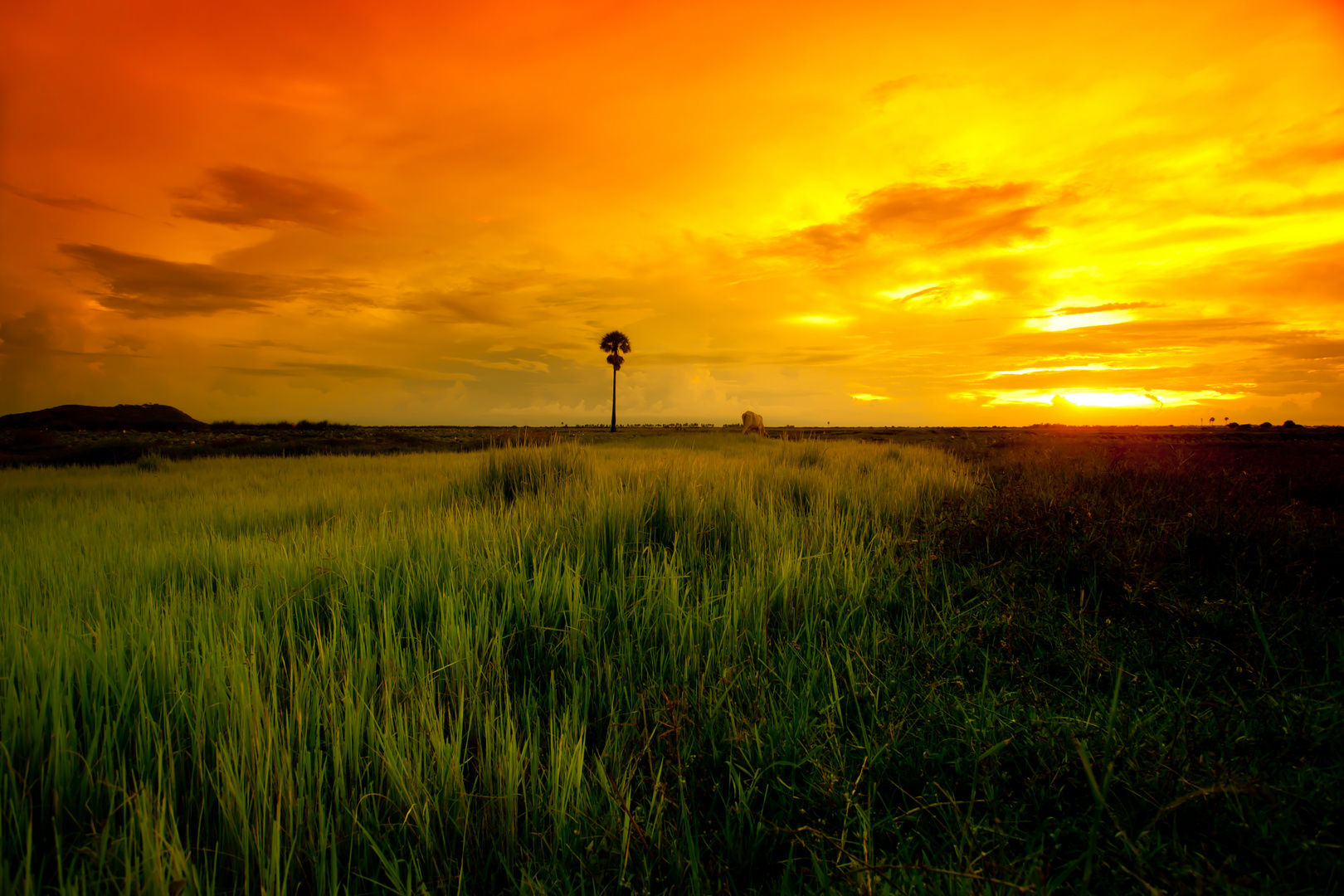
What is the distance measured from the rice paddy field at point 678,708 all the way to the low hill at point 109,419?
180ft

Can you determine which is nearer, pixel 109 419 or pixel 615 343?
pixel 109 419

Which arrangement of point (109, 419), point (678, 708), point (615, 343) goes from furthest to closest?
point (615, 343) → point (109, 419) → point (678, 708)

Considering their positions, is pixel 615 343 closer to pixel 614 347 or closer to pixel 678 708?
pixel 614 347

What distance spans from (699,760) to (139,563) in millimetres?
3651

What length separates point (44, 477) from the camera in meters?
9.18

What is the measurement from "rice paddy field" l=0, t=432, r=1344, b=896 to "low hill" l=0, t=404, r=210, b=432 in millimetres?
54802

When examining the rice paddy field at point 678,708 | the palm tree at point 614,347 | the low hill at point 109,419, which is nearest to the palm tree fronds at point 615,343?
the palm tree at point 614,347

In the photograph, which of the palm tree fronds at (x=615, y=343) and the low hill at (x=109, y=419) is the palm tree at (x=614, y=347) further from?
the low hill at (x=109, y=419)

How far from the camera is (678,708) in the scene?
5.21ft

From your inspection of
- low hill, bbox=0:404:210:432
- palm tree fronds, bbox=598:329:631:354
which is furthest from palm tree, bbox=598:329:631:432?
low hill, bbox=0:404:210:432

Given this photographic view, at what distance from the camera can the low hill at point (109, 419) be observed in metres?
44.4

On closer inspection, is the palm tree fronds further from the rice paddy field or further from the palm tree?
the rice paddy field

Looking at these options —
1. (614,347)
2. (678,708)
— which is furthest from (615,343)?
(678,708)

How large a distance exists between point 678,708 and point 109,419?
7469 cm
